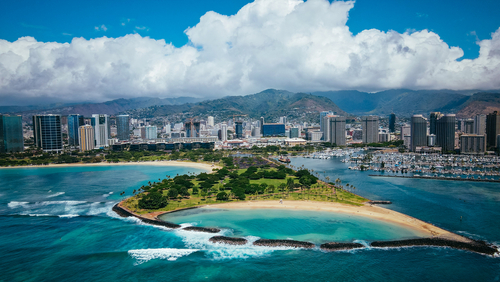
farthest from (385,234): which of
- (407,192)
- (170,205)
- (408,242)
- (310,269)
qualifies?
(170,205)

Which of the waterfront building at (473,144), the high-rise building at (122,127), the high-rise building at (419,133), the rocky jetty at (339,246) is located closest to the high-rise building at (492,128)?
the waterfront building at (473,144)

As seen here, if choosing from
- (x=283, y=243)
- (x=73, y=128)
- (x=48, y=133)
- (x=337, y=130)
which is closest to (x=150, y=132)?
(x=73, y=128)

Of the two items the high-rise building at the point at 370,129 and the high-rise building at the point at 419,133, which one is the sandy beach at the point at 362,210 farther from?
the high-rise building at the point at 370,129

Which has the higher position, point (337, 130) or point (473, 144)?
point (337, 130)

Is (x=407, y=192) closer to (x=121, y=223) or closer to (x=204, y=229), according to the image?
(x=204, y=229)

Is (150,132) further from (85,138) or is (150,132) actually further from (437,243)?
(437,243)

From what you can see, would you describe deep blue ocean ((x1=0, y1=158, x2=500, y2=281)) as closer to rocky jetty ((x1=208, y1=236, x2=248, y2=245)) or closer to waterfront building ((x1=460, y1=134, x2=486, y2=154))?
rocky jetty ((x1=208, y1=236, x2=248, y2=245))

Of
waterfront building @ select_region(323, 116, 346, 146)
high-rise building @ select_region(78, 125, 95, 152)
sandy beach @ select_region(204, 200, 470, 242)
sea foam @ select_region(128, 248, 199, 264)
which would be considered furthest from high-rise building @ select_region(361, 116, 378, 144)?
sea foam @ select_region(128, 248, 199, 264)
